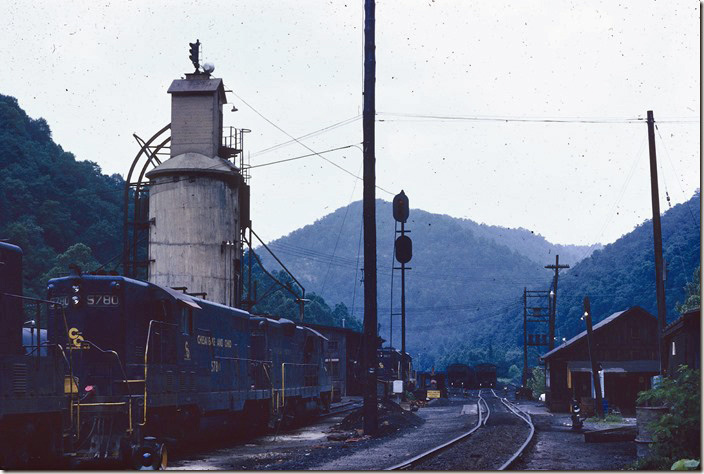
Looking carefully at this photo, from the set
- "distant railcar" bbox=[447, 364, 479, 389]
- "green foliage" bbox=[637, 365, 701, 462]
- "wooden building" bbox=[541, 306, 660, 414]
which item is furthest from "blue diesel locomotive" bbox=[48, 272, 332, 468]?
"distant railcar" bbox=[447, 364, 479, 389]

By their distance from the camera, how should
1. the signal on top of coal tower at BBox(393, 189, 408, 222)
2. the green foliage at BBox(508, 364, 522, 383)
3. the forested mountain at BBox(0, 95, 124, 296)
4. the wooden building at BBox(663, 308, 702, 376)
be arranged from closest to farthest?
the wooden building at BBox(663, 308, 702, 376), the signal on top of coal tower at BBox(393, 189, 408, 222), the forested mountain at BBox(0, 95, 124, 296), the green foliage at BBox(508, 364, 522, 383)

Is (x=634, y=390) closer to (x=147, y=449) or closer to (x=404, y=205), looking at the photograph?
(x=404, y=205)

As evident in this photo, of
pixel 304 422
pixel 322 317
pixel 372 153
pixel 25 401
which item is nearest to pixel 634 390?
pixel 304 422

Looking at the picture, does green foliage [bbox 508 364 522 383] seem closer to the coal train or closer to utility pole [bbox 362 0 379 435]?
utility pole [bbox 362 0 379 435]

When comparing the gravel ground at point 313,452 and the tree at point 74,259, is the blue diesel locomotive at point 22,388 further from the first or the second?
the tree at point 74,259

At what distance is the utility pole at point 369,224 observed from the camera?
3014cm

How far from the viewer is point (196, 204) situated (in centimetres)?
4553

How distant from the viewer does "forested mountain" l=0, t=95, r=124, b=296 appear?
85.4 metres

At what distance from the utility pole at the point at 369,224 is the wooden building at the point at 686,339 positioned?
982cm

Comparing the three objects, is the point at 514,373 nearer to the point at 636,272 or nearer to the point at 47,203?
the point at 636,272

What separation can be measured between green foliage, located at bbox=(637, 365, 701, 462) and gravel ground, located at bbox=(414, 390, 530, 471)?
377cm

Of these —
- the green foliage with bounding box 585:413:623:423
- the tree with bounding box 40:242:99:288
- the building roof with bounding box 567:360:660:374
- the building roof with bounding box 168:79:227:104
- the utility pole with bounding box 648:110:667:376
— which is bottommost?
the green foliage with bounding box 585:413:623:423

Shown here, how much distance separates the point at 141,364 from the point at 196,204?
84.9 feet

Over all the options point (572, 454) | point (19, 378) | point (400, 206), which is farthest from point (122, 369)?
point (400, 206)
